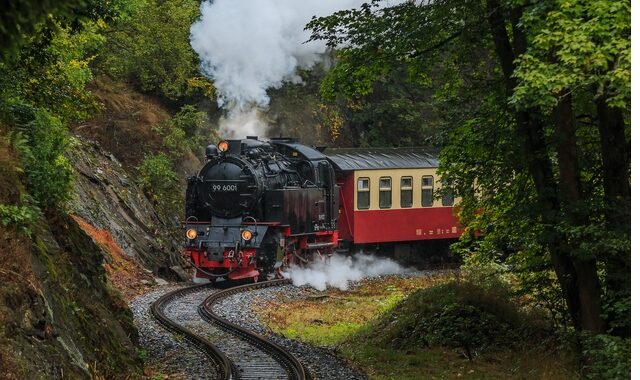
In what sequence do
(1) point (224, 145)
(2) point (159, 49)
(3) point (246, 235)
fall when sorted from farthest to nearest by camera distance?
(2) point (159, 49), (1) point (224, 145), (3) point (246, 235)

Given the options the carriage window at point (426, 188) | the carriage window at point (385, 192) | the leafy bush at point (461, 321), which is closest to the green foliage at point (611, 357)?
the leafy bush at point (461, 321)

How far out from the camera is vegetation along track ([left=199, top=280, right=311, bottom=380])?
12.1 metres

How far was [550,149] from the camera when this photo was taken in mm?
11875

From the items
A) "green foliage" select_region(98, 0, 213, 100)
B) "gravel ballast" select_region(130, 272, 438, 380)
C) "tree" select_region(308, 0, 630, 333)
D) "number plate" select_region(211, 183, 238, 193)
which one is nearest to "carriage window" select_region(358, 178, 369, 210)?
"number plate" select_region(211, 183, 238, 193)

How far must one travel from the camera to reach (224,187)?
22500 mm

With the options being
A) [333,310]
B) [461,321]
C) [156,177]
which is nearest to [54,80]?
[333,310]

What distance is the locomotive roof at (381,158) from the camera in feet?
85.6

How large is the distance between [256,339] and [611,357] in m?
6.63

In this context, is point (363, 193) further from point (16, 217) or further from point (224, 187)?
point (16, 217)

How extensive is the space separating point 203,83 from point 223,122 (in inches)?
91.7

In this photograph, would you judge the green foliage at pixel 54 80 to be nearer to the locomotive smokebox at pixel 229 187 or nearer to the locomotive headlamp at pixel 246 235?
the locomotive smokebox at pixel 229 187

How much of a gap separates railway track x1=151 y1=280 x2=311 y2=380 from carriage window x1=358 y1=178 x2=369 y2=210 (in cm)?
901

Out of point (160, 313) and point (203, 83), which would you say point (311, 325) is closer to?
point (160, 313)
